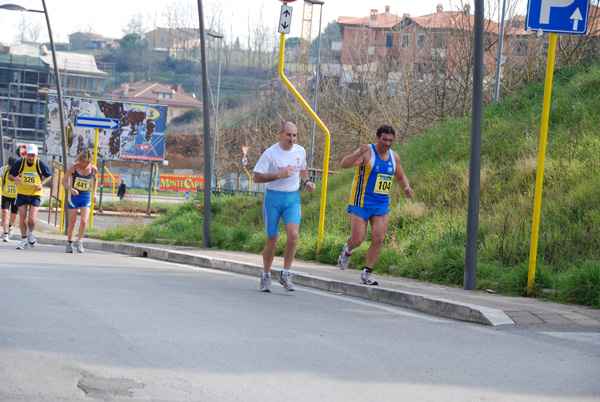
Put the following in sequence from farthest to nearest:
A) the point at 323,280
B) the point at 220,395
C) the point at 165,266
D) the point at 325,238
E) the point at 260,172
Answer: the point at 325,238
the point at 165,266
the point at 323,280
the point at 260,172
the point at 220,395

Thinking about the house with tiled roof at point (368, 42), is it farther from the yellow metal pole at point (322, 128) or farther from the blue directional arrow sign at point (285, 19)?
the blue directional arrow sign at point (285, 19)

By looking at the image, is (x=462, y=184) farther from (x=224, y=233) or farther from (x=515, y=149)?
(x=224, y=233)

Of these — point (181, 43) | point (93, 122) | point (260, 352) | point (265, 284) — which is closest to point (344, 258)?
point (265, 284)

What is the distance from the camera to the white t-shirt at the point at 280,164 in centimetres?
918

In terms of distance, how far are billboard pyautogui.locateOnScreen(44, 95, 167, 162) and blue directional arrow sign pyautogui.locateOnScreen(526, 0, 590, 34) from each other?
35624 millimetres

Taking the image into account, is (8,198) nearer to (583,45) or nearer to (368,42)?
(583,45)

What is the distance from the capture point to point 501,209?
12688mm

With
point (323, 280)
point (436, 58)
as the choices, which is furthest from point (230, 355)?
point (436, 58)

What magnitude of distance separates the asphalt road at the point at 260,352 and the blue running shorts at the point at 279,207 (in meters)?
0.91

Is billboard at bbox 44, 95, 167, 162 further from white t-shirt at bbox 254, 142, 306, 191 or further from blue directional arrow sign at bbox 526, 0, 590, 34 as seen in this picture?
blue directional arrow sign at bbox 526, 0, 590, 34

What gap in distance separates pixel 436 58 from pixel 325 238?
487 inches

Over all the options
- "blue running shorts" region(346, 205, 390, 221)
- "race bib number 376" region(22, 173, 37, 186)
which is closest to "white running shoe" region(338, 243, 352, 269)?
"blue running shorts" region(346, 205, 390, 221)

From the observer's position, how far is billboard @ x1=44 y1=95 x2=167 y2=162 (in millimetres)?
43844

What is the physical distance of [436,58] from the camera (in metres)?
24.6
